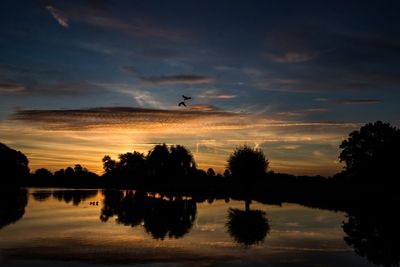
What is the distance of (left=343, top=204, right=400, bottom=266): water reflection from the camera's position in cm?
2341

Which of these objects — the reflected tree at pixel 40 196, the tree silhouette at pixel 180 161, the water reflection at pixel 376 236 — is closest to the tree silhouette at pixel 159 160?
the tree silhouette at pixel 180 161

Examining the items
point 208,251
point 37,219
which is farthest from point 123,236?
point 37,219

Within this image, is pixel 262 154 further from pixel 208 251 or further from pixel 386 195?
pixel 208 251

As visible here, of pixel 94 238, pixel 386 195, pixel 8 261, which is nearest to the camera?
pixel 8 261

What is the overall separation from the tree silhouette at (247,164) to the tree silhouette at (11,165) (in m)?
89.4

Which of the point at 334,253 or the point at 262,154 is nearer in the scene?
the point at 334,253

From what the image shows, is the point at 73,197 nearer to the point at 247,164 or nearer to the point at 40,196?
the point at 40,196

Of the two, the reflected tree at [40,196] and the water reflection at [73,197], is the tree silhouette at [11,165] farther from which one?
the reflected tree at [40,196]

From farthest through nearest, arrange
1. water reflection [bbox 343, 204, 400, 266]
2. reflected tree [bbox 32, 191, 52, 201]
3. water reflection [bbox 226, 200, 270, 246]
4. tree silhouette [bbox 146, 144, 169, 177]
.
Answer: tree silhouette [bbox 146, 144, 169, 177], reflected tree [bbox 32, 191, 52, 201], water reflection [bbox 226, 200, 270, 246], water reflection [bbox 343, 204, 400, 266]

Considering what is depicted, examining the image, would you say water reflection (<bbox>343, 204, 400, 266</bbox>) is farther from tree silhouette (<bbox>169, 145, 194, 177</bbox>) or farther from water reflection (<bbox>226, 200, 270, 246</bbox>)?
tree silhouette (<bbox>169, 145, 194, 177</bbox>)

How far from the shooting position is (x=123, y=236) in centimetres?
2892

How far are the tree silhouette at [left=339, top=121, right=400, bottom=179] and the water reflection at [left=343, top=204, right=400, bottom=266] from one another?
127 feet

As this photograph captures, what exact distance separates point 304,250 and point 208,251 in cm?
549

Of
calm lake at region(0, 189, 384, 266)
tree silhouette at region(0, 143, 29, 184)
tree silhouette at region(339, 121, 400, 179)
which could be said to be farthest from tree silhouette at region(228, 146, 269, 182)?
tree silhouette at region(0, 143, 29, 184)
